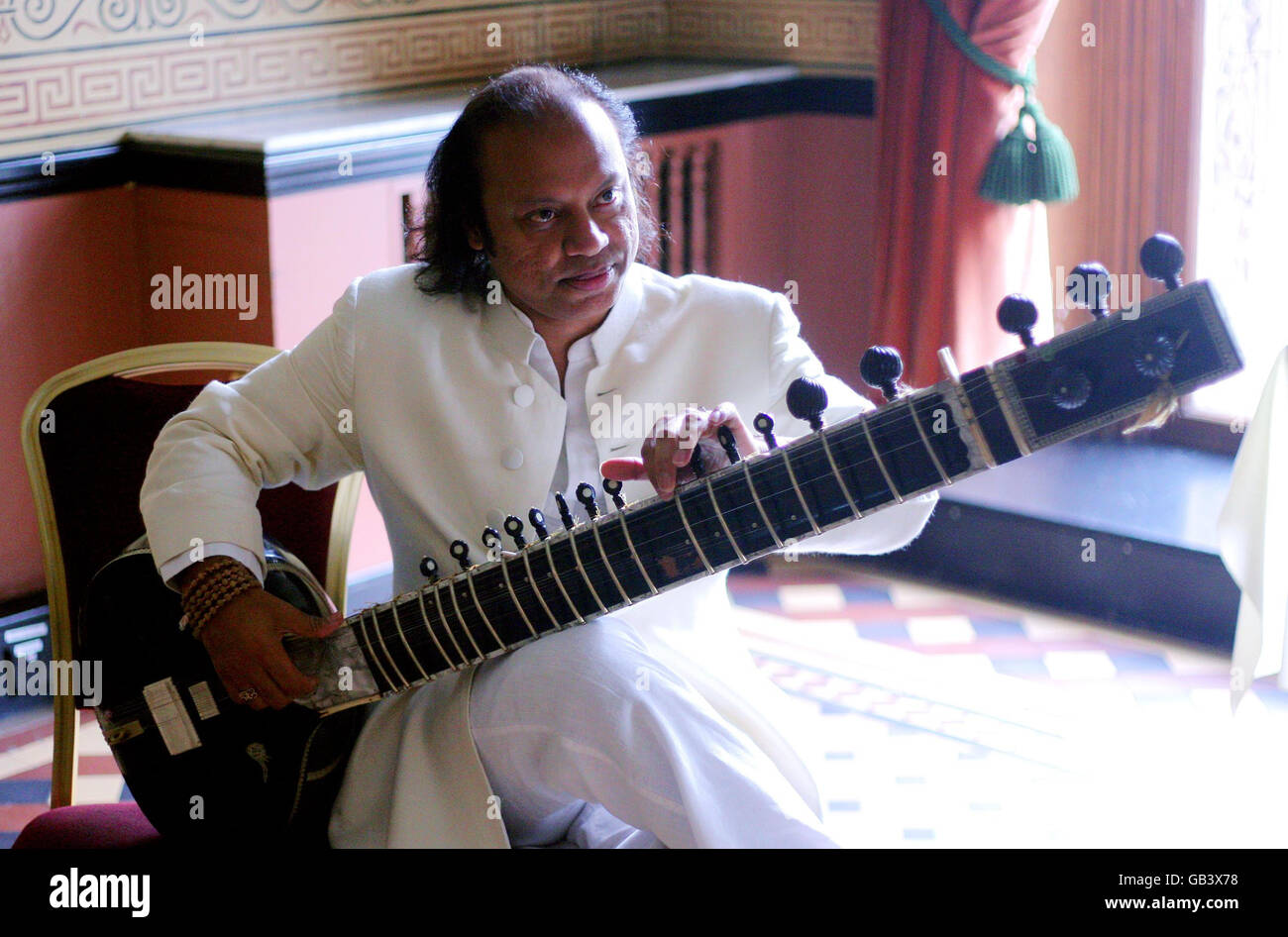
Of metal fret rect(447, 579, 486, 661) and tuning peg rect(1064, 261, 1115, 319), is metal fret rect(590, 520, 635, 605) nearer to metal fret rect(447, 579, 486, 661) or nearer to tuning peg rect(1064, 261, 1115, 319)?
metal fret rect(447, 579, 486, 661)

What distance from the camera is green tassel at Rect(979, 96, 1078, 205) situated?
369cm

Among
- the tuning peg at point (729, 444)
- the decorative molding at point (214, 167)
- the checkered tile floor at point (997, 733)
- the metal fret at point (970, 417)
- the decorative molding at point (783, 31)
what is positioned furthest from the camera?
the decorative molding at point (783, 31)

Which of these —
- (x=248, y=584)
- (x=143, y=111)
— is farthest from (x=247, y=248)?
(x=248, y=584)

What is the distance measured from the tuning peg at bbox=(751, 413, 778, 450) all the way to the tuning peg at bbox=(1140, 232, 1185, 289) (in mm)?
352

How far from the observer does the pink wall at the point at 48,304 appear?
3.18 metres

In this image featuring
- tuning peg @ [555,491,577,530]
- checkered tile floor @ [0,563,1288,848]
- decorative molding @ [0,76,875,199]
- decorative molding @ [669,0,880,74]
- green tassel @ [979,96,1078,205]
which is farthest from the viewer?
decorative molding @ [669,0,880,74]

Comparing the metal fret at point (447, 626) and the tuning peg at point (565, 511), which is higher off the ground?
the tuning peg at point (565, 511)

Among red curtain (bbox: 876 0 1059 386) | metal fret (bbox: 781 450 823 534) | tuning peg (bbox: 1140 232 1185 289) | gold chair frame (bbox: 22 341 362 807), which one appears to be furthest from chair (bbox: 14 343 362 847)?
red curtain (bbox: 876 0 1059 386)

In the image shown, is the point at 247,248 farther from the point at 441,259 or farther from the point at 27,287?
the point at 441,259

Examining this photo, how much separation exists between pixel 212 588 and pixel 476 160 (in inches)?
22.8

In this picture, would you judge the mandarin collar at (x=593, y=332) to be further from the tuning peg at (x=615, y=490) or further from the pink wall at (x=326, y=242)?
the pink wall at (x=326, y=242)

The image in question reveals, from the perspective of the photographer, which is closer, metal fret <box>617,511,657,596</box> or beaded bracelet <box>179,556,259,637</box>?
metal fret <box>617,511,657,596</box>

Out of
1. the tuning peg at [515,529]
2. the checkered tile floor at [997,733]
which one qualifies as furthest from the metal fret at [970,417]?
the checkered tile floor at [997,733]

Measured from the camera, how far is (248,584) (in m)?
1.67
